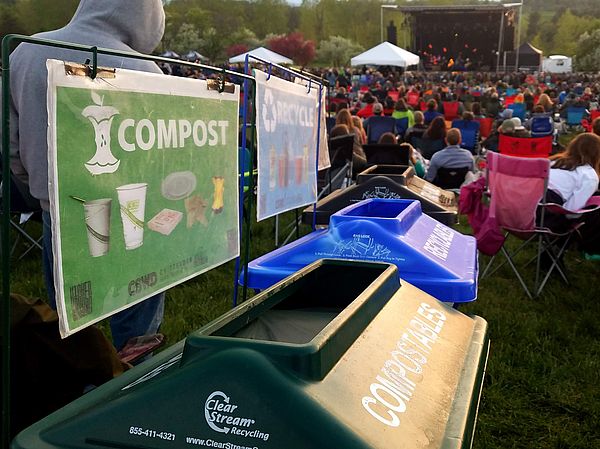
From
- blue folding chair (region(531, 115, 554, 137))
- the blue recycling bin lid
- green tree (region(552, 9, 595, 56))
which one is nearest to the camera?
the blue recycling bin lid

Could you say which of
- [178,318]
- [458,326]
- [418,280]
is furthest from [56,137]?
[178,318]

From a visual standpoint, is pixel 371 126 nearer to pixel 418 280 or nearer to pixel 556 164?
pixel 556 164

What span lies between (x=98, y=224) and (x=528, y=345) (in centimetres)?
320

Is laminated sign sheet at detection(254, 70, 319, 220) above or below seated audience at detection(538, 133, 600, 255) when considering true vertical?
above

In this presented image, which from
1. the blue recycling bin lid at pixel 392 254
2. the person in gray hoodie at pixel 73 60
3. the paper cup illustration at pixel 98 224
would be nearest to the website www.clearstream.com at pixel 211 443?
the paper cup illustration at pixel 98 224

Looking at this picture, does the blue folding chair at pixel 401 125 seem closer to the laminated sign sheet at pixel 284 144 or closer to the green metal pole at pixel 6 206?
the laminated sign sheet at pixel 284 144

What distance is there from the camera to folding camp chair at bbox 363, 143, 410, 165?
7086mm

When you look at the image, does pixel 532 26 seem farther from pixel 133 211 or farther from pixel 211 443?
pixel 211 443

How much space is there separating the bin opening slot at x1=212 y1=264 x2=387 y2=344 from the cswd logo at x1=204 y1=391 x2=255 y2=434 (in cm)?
62

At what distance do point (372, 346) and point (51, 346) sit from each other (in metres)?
0.85

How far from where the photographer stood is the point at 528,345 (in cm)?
417

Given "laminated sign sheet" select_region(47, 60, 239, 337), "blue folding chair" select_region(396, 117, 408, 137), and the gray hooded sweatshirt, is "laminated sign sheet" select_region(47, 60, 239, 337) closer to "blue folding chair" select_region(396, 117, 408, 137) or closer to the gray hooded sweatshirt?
the gray hooded sweatshirt

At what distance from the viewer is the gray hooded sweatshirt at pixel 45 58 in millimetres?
2557

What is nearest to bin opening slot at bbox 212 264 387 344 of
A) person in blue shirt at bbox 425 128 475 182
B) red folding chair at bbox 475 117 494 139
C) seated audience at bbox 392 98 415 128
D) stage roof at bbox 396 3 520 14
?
person in blue shirt at bbox 425 128 475 182
